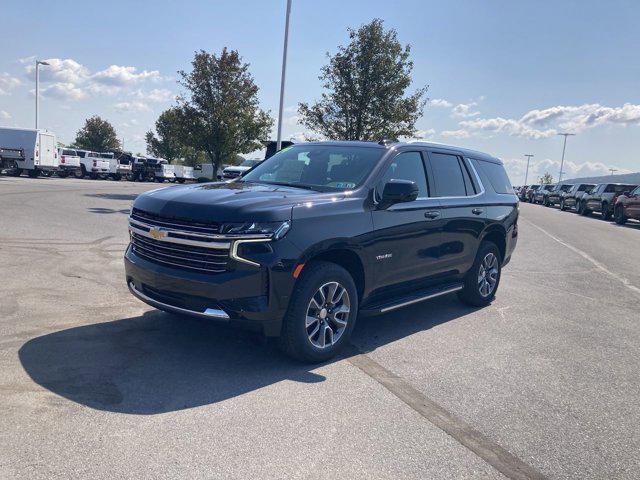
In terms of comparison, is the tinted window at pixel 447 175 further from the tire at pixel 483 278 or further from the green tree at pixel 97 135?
the green tree at pixel 97 135

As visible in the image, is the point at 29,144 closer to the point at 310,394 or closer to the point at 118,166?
the point at 118,166

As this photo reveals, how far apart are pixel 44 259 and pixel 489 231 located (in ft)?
20.2

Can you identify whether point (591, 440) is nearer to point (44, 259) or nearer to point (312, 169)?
point (312, 169)

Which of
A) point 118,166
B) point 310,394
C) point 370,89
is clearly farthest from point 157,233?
point 118,166

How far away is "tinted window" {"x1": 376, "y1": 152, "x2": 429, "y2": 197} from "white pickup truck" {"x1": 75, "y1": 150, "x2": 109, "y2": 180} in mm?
36537

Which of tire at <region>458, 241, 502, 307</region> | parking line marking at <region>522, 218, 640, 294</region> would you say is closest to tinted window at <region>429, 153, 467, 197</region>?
tire at <region>458, 241, 502, 307</region>

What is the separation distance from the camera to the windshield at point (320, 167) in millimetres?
5219

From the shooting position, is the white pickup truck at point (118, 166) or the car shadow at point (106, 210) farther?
the white pickup truck at point (118, 166)

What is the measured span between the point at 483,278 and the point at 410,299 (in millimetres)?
1904

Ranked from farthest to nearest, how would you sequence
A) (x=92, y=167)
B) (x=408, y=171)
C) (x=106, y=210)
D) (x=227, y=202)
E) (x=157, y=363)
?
(x=92, y=167)
(x=106, y=210)
(x=408, y=171)
(x=157, y=363)
(x=227, y=202)

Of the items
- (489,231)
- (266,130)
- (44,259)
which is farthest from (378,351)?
(266,130)

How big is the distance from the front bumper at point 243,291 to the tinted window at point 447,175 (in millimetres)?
2542

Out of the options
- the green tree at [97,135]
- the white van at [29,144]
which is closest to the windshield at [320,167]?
the white van at [29,144]

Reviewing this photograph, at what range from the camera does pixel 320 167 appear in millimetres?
5512
